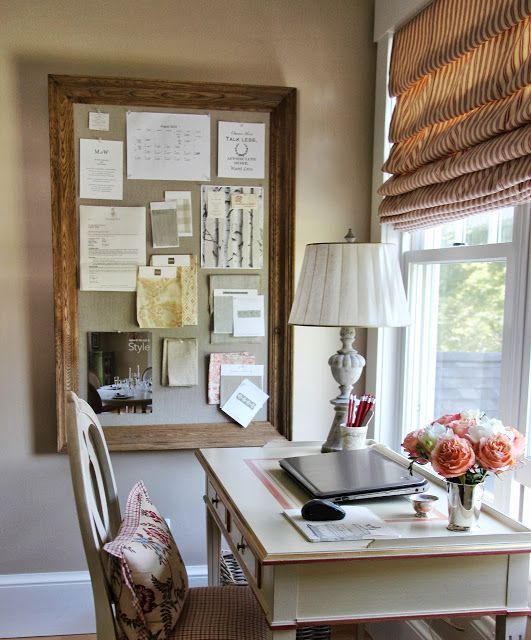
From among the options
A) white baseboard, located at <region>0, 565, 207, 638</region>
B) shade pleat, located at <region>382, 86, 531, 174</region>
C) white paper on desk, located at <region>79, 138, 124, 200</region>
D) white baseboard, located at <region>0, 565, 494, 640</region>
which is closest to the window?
shade pleat, located at <region>382, 86, 531, 174</region>

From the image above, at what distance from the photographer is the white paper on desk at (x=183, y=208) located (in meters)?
2.53

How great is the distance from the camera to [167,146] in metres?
2.51

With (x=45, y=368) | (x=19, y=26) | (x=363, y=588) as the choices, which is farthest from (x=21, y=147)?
(x=363, y=588)

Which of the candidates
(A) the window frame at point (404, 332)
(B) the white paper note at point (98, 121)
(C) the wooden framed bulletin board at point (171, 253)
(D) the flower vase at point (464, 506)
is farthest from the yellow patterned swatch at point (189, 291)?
(D) the flower vase at point (464, 506)

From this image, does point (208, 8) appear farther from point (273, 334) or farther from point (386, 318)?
point (386, 318)

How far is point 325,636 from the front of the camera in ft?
7.31

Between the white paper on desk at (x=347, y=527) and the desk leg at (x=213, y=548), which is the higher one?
the white paper on desk at (x=347, y=527)

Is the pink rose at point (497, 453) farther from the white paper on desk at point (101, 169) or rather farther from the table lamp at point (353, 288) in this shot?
the white paper on desk at point (101, 169)

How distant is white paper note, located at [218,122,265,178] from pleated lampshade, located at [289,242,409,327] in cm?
75

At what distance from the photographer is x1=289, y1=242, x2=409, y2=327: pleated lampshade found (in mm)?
1879

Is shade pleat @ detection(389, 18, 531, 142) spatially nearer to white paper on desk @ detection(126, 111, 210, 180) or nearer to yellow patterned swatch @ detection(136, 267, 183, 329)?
white paper on desk @ detection(126, 111, 210, 180)

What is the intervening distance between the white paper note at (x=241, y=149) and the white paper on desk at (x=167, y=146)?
0.05 meters

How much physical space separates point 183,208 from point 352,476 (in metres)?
1.24

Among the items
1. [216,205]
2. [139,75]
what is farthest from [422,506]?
[139,75]
